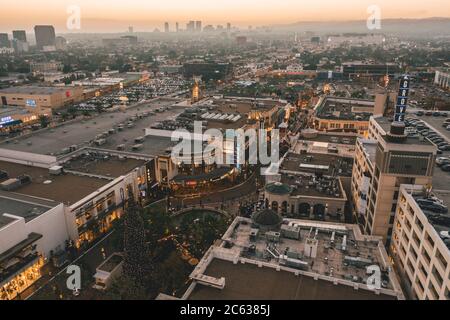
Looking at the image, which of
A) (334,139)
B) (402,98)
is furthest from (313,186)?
(334,139)

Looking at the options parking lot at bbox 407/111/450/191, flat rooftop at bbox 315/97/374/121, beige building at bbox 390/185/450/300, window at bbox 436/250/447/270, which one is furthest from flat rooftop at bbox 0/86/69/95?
window at bbox 436/250/447/270

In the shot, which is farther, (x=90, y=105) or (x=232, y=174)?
(x=90, y=105)

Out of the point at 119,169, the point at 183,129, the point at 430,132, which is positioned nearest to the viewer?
the point at 119,169

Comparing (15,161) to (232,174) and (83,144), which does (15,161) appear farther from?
(232,174)

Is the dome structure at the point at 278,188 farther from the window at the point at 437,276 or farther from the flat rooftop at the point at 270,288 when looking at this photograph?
the window at the point at 437,276
